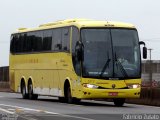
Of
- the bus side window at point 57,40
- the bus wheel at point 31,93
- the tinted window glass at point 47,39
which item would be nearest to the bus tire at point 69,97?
the bus side window at point 57,40

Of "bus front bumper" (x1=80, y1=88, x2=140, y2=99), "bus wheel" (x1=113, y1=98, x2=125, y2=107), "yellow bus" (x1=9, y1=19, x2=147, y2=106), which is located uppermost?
"yellow bus" (x1=9, y1=19, x2=147, y2=106)

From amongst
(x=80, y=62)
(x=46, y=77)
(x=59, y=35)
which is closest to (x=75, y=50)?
(x=80, y=62)

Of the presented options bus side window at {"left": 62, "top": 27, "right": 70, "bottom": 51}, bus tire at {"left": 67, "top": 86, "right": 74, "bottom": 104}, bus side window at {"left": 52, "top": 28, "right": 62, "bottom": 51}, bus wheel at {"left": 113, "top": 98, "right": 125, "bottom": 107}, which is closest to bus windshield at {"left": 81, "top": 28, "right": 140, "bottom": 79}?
bus side window at {"left": 62, "top": 27, "right": 70, "bottom": 51}

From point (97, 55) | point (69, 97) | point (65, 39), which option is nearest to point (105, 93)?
point (97, 55)

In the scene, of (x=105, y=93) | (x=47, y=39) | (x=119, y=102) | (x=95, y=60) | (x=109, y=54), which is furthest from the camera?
(x=47, y=39)

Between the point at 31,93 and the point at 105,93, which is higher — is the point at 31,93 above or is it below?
below

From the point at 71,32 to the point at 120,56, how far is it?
2588 millimetres

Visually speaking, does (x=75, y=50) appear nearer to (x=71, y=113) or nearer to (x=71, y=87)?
(x=71, y=87)

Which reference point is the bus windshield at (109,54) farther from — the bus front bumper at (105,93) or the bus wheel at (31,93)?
→ the bus wheel at (31,93)

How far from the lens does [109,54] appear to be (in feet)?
98.7

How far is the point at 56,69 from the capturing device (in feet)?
111

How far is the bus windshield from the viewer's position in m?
29.9

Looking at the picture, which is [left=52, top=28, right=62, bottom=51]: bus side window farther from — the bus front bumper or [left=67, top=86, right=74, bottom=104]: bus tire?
the bus front bumper

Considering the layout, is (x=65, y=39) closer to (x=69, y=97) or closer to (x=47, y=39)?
(x=69, y=97)
